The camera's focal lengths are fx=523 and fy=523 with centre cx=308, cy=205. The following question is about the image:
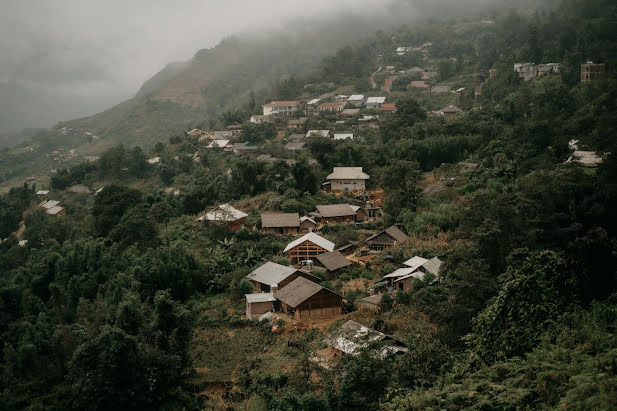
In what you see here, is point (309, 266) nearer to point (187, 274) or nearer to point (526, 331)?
point (187, 274)

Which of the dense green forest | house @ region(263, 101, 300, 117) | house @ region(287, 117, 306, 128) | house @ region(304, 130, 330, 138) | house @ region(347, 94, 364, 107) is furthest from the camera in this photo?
house @ region(263, 101, 300, 117)

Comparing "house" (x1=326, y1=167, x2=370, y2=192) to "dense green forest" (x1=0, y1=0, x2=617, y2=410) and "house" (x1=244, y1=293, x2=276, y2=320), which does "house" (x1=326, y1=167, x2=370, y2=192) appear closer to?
"dense green forest" (x1=0, y1=0, x2=617, y2=410)

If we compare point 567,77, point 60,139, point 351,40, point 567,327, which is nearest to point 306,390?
point 567,327

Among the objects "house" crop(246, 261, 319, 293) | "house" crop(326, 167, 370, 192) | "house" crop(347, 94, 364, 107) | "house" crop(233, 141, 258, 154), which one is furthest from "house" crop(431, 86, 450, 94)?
"house" crop(246, 261, 319, 293)

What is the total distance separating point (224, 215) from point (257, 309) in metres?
11.1

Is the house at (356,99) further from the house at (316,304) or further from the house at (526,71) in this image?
the house at (316,304)

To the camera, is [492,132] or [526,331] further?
[492,132]

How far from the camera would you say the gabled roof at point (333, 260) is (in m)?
Answer: 25.9

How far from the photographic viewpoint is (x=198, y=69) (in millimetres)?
110250

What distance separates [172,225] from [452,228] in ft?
60.9

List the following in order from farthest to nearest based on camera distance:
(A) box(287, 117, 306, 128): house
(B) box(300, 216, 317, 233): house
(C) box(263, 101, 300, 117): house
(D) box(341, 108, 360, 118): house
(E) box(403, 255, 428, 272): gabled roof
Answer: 1. (C) box(263, 101, 300, 117): house
2. (D) box(341, 108, 360, 118): house
3. (A) box(287, 117, 306, 128): house
4. (B) box(300, 216, 317, 233): house
5. (E) box(403, 255, 428, 272): gabled roof

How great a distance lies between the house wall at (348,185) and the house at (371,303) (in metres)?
18.3

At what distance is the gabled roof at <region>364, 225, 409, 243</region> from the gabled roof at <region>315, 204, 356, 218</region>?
451cm

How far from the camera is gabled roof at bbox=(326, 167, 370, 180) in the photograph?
3969 centimetres
